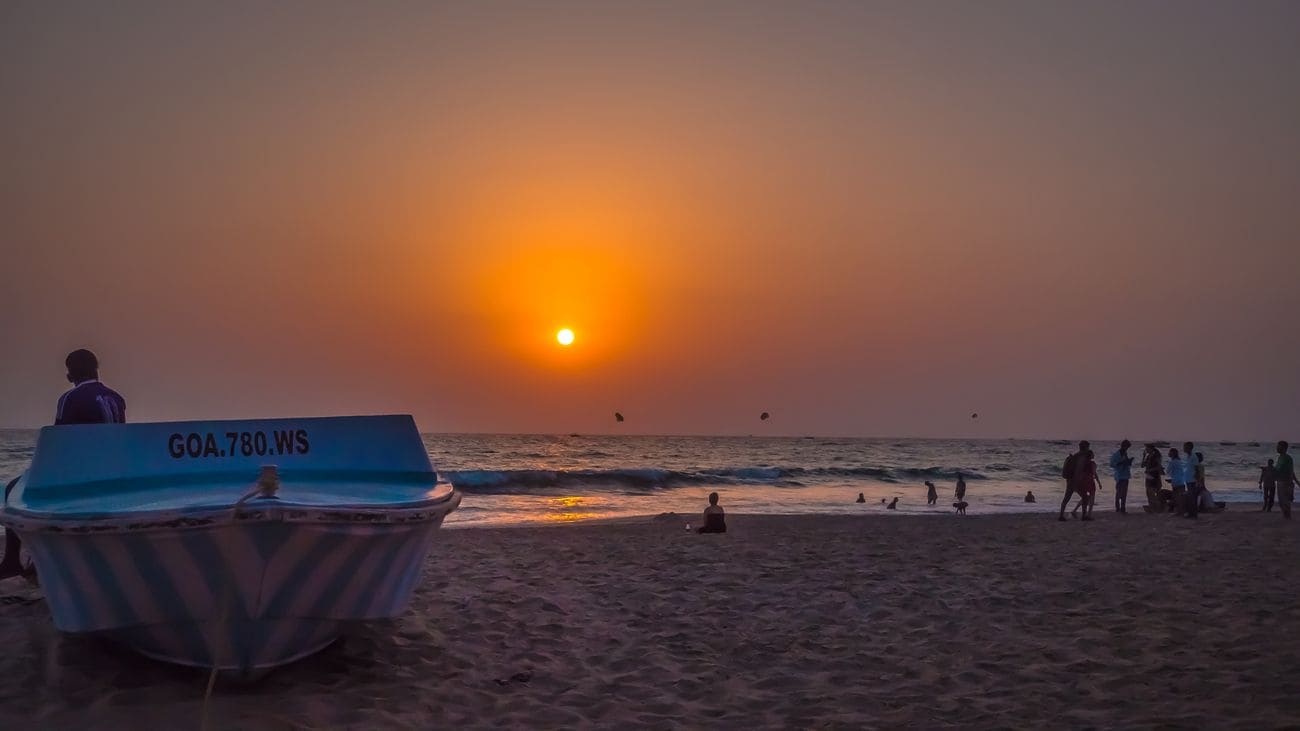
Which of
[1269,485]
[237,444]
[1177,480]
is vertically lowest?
[1269,485]

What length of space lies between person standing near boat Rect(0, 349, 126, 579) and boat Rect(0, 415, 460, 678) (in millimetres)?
507

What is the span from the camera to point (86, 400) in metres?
7.04

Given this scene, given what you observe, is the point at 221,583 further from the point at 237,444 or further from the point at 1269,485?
the point at 1269,485

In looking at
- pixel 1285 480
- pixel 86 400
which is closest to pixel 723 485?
pixel 1285 480

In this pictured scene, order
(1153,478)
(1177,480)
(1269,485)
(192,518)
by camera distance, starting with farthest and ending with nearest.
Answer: (1269,485) → (1153,478) → (1177,480) → (192,518)

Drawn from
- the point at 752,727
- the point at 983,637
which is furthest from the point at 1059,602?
the point at 752,727

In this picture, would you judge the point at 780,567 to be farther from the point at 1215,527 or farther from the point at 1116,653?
the point at 1215,527

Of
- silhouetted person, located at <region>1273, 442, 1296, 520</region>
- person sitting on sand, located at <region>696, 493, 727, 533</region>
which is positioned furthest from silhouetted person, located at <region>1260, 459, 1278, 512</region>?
person sitting on sand, located at <region>696, 493, 727, 533</region>

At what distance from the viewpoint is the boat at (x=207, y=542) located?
530 centimetres

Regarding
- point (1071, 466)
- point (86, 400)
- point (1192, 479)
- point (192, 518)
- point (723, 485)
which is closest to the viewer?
point (192, 518)

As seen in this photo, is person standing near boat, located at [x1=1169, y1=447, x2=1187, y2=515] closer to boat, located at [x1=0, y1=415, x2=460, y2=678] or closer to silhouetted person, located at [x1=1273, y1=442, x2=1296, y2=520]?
→ silhouetted person, located at [x1=1273, y1=442, x2=1296, y2=520]

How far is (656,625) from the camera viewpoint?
836 cm

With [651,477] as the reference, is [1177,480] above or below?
above

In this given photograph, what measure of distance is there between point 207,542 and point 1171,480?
22.7 meters
